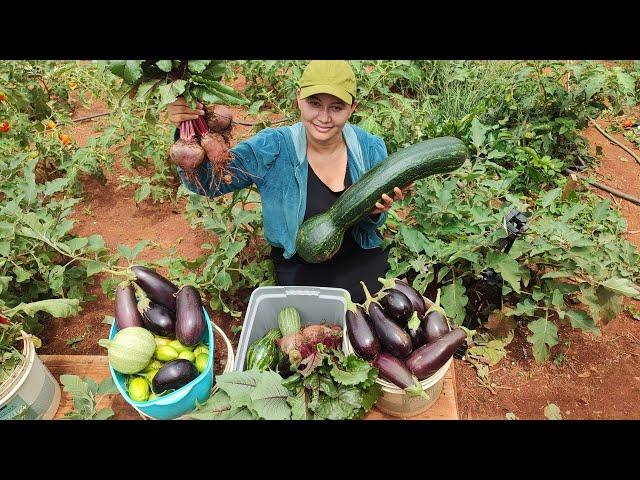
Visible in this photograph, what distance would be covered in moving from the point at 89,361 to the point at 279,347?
1.15 m

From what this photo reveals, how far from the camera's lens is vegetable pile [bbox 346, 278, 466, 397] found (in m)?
1.92

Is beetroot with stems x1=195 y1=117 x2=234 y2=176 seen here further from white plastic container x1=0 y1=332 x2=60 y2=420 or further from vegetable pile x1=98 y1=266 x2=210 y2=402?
white plastic container x1=0 y1=332 x2=60 y2=420

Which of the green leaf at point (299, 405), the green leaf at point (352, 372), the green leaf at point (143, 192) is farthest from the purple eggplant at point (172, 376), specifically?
the green leaf at point (143, 192)

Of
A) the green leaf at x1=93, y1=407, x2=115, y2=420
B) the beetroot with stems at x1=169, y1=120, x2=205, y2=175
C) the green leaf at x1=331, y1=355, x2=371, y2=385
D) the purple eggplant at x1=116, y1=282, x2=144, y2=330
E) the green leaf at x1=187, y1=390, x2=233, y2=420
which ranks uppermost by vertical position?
the beetroot with stems at x1=169, y1=120, x2=205, y2=175

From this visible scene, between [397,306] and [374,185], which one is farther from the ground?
[374,185]

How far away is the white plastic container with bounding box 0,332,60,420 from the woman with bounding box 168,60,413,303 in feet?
3.82

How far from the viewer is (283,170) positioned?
2633 mm

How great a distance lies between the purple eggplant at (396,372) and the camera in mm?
1881

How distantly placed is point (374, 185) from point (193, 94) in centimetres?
108

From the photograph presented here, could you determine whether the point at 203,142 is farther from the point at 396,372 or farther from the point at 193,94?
the point at 396,372

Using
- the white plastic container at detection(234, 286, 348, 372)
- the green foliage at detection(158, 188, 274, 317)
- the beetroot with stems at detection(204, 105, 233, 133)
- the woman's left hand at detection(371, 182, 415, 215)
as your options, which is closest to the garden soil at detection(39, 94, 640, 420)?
the green foliage at detection(158, 188, 274, 317)

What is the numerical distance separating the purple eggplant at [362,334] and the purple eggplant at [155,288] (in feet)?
2.92

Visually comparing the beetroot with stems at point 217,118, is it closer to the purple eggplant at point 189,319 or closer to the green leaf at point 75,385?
the purple eggplant at point 189,319

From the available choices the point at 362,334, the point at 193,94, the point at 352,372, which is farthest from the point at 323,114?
the point at 352,372
